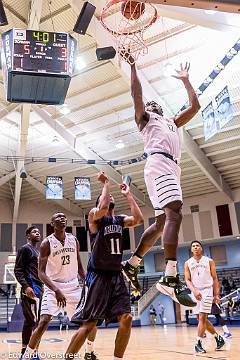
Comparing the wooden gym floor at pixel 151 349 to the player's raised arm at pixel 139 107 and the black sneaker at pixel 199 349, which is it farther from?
the player's raised arm at pixel 139 107

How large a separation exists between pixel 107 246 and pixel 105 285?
387 mm

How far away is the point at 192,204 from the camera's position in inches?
975

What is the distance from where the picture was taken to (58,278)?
4.86 meters

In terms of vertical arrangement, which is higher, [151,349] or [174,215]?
[174,215]

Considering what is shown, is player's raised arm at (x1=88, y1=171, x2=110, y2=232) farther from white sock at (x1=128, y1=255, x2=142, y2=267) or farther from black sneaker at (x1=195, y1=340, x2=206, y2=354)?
black sneaker at (x1=195, y1=340, x2=206, y2=354)

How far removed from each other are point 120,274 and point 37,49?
15.7 ft

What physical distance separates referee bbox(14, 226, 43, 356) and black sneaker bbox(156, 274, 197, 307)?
8.78 feet

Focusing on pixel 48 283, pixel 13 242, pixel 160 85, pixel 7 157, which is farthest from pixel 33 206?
pixel 48 283

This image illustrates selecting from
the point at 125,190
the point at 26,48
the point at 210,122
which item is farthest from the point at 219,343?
the point at 210,122

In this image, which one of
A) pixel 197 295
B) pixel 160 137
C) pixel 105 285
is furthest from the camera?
pixel 197 295

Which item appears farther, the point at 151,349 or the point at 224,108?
the point at 224,108

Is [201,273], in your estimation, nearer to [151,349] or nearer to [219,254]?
[151,349]

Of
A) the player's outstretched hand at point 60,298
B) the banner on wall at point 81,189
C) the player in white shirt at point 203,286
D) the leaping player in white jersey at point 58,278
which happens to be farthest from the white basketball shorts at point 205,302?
the banner on wall at point 81,189

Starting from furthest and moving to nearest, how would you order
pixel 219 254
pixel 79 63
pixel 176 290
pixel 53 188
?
pixel 219 254, pixel 53 188, pixel 79 63, pixel 176 290
